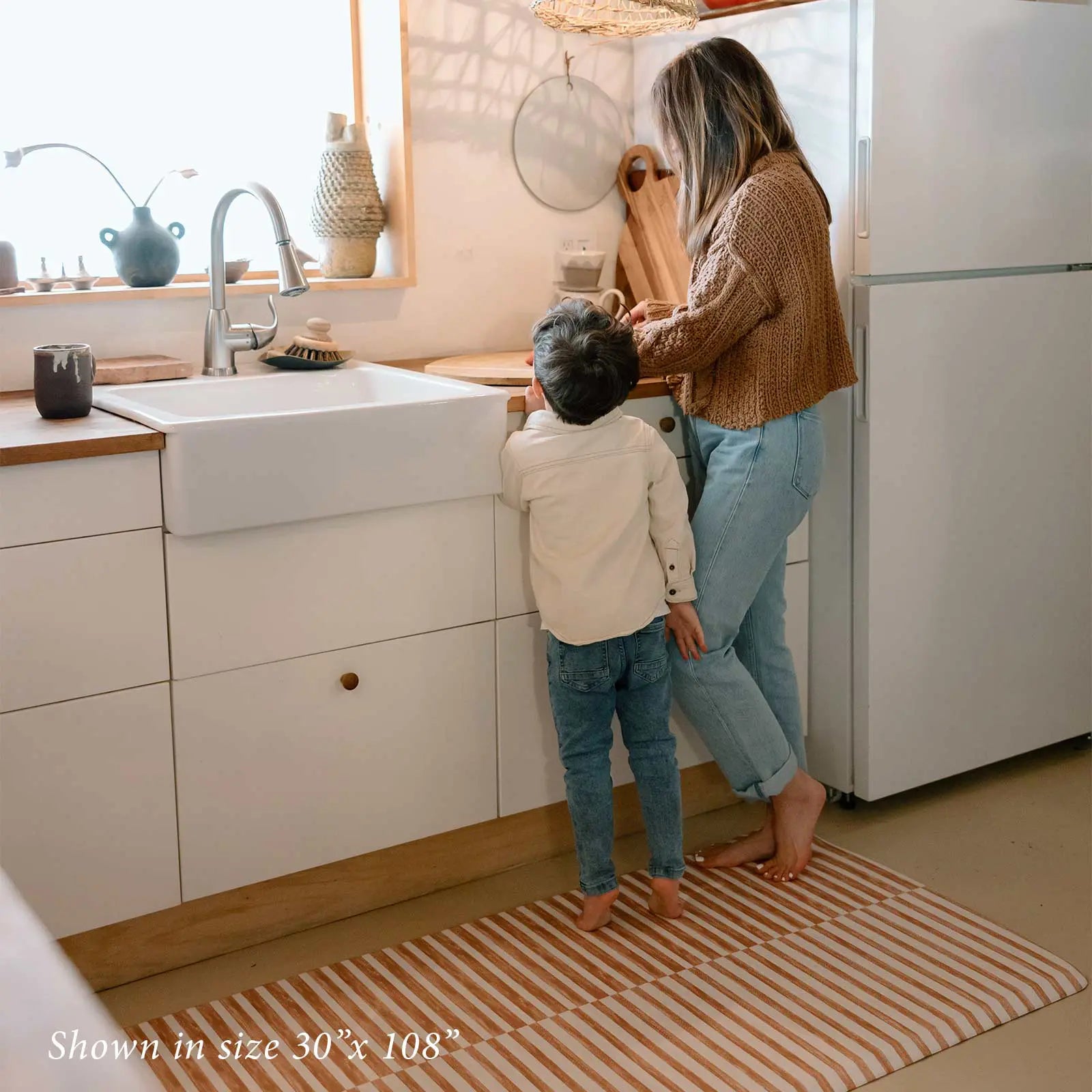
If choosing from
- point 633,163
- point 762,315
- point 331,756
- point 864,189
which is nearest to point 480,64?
point 633,163

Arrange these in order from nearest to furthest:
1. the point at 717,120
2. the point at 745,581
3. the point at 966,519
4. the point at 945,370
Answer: the point at 717,120, the point at 745,581, the point at 945,370, the point at 966,519

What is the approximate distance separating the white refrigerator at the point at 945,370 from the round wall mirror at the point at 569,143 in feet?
0.54

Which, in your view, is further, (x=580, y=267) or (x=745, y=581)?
(x=580, y=267)

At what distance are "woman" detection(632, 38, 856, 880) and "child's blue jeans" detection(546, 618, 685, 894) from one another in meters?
0.16

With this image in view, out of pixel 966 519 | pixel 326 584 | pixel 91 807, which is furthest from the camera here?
pixel 966 519

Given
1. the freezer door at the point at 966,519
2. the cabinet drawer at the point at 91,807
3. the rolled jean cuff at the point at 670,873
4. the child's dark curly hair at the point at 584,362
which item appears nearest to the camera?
the cabinet drawer at the point at 91,807

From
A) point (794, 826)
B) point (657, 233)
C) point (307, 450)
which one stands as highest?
point (657, 233)

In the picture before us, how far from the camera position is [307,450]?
1914 mm

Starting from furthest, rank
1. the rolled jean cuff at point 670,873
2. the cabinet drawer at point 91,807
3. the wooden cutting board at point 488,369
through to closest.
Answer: the wooden cutting board at point 488,369 → the rolled jean cuff at point 670,873 → the cabinet drawer at point 91,807

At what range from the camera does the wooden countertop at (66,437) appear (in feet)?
5.74

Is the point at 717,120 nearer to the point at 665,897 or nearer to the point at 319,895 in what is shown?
the point at 665,897

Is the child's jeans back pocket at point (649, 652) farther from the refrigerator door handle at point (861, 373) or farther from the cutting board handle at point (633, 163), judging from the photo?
the cutting board handle at point (633, 163)

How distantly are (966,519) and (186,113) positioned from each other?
1720 mm

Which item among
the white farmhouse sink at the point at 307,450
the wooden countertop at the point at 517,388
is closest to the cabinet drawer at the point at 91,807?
the white farmhouse sink at the point at 307,450
